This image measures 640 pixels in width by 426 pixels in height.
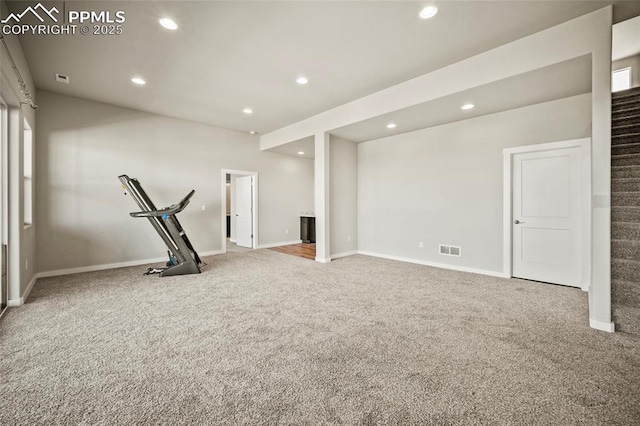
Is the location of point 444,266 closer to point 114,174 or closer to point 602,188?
point 602,188

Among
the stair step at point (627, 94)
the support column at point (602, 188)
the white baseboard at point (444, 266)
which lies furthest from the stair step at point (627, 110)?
the white baseboard at point (444, 266)

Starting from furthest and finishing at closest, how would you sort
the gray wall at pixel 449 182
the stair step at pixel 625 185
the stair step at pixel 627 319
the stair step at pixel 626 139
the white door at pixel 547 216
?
the gray wall at pixel 449 182 → the white door at pixel 547 216 → the stair step at pixel 626 139 → the stair step at pixel 625 185 → the stair step at pixel 627 319

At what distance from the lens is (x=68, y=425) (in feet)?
4.56

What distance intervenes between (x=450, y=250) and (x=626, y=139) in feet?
8.60

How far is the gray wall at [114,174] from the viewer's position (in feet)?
14.4

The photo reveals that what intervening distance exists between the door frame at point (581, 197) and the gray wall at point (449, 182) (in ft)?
Result: 0.28

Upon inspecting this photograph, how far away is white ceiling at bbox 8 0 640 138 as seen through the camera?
8.31ft

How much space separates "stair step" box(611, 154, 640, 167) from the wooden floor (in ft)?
15.0

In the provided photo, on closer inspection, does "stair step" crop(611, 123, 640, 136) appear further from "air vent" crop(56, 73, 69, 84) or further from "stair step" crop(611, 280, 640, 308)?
"air vent" crop(56, 73, 69, 84)

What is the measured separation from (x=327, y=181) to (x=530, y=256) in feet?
11.5

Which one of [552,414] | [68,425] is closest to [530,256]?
[552,414]

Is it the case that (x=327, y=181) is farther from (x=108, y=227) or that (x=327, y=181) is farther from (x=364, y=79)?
(x=108, y=227)

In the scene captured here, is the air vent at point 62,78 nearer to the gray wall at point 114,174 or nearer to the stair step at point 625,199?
the gray wall at point 114,174

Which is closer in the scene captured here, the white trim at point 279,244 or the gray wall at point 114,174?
the gray wall at point 114,174
